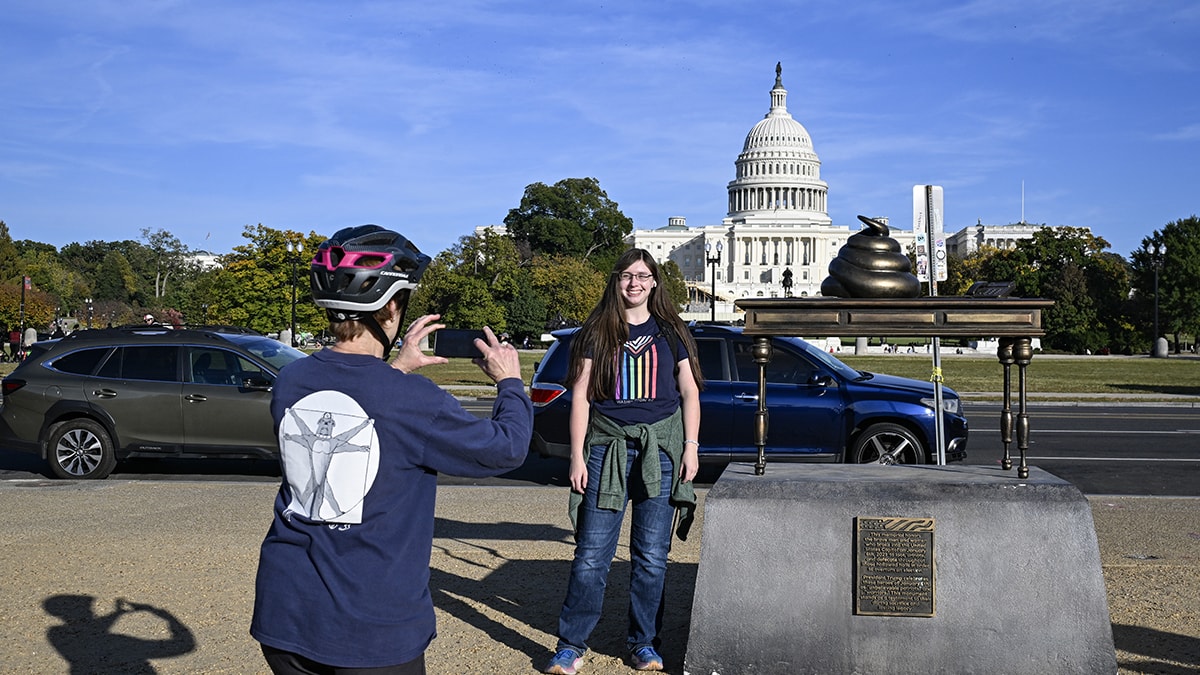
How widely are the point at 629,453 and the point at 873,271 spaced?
5.54 ft

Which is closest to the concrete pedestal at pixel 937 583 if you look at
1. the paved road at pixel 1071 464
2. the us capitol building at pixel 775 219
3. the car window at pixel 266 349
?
the paved road at pixel 1071 464

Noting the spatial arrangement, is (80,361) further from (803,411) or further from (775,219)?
(775,219)

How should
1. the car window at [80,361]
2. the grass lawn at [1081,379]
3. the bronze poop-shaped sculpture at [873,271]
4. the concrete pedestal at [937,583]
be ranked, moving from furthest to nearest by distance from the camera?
the grass lawn at [1081,379] → the car window at [80,361] → the bronze poop-shaped sculpture at [873,271] → the concrete pedestal at [937,583]

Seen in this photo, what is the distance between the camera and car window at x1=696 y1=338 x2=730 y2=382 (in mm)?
12453

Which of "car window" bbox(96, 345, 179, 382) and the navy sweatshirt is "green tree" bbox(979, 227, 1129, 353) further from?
the navy sweatshirt

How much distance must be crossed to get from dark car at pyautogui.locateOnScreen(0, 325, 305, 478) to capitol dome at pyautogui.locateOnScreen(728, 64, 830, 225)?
498 feet

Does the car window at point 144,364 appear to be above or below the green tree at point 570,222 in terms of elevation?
below

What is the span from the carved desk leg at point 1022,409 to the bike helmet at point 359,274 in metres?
3.60

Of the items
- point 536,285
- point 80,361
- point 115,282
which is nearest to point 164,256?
point 115,282

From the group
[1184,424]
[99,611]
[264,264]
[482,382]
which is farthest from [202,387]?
[264,264]

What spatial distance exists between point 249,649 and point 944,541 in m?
3.35

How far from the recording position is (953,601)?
5363mm

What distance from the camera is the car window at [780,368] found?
12.3 m

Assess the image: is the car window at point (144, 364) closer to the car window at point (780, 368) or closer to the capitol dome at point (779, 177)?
the car window at point (780, 368)
